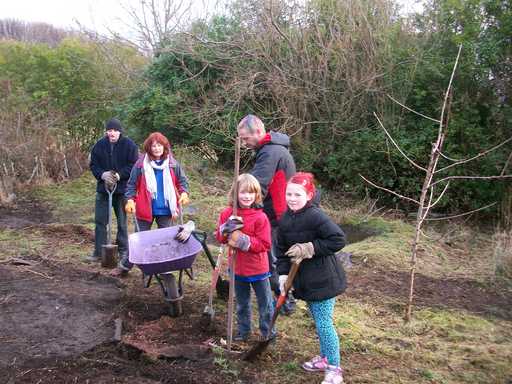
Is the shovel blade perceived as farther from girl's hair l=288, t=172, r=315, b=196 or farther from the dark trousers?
girl's hair l=288, t=172, r=315, b=196

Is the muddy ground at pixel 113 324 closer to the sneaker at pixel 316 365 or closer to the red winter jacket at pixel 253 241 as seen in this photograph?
the sneaker at pixel 316 365

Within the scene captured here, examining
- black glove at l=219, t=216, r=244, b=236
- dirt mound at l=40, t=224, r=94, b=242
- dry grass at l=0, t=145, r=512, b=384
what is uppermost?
black glove at l=219, t=216, r=244, b=236

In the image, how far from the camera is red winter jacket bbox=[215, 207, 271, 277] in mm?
3760

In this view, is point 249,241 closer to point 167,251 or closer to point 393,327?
point 167,251

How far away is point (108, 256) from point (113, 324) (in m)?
1.70

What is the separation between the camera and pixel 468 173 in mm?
9117

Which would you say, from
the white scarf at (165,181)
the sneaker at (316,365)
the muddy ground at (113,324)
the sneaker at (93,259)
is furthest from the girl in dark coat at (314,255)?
the sneaker at (93,259)

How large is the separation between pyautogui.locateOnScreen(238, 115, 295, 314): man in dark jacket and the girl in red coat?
0.42 m

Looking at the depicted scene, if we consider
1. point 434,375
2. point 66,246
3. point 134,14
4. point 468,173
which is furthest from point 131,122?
point 434,375

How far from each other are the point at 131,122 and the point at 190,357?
8.96 m

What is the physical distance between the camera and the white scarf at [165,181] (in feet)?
16.6

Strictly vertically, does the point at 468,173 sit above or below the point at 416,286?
above

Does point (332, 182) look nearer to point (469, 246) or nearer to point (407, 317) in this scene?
point (469, 246)

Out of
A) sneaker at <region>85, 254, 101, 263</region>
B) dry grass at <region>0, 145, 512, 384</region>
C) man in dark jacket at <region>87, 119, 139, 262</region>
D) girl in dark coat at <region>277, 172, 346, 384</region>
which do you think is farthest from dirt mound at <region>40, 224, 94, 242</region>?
girl in dark coat at <region>277, 172, 346, 384</region>
